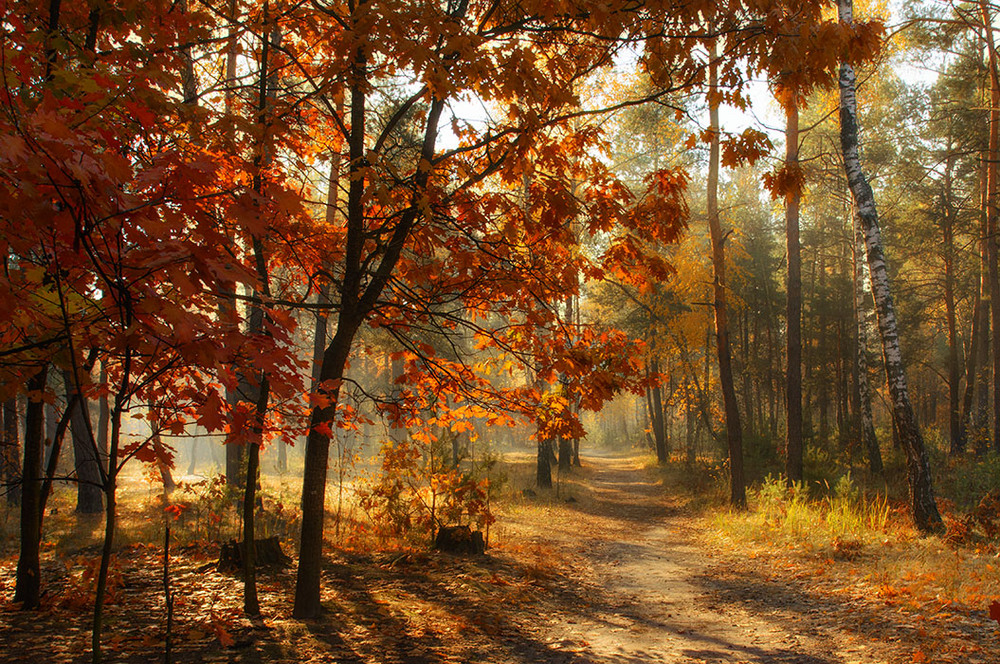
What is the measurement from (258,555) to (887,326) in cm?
899

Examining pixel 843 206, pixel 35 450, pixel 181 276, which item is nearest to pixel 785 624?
pixel 181 276

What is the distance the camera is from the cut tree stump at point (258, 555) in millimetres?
6105

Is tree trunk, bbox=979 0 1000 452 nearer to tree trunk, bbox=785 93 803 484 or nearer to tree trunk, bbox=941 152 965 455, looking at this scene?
tree trunk, bbox=941 152 965 455

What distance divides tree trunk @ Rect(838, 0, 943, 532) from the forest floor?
1.92 m

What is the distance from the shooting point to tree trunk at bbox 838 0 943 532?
304 inches

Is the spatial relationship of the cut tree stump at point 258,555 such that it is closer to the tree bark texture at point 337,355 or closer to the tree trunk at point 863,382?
the tree bark texture at point 337,355

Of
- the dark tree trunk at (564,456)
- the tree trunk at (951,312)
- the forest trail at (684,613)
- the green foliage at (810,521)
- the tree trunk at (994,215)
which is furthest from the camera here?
the dark tree trunk at (564,456)

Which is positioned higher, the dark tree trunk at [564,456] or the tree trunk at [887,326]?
the tree trunk at [887,326]

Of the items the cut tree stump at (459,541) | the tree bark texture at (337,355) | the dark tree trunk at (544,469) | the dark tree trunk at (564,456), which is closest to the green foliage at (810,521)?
the cut tree stump at (459,541)

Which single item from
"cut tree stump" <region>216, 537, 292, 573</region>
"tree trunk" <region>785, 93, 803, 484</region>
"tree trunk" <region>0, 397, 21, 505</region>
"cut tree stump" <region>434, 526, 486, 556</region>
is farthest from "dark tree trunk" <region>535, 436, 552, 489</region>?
"tree trunk" <region>0, 397, 21, 505</region>

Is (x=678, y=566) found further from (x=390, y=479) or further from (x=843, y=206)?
(x=843, y=206)

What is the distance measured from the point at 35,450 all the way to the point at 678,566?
751cm

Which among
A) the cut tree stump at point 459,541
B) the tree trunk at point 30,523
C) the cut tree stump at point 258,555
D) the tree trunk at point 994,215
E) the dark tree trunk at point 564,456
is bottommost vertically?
the dark tree trunk at point 564,456

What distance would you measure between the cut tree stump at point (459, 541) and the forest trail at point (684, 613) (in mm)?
1417
